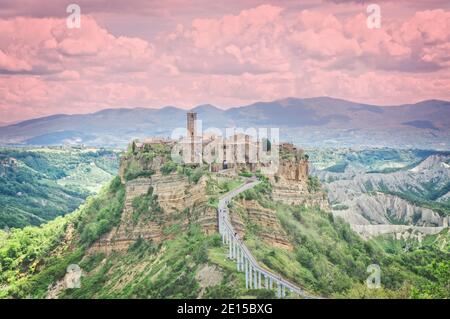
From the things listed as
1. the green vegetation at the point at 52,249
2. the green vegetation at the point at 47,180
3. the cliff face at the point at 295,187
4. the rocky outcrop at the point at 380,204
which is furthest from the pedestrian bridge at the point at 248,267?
the green vegetation at the point at 47,180

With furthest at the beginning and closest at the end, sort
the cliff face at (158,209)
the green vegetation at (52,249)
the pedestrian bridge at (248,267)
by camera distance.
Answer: the green vegetation at (52,249), the cliff face at (158,209), the pedestrian bridge at (248,267)

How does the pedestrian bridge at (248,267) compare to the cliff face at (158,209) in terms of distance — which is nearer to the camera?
the pedestrian bridge at (248,267)

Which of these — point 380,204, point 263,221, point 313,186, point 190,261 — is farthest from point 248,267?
point 380,204

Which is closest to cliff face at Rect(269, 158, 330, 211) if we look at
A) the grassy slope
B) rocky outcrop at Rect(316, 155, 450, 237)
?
the grassy slope

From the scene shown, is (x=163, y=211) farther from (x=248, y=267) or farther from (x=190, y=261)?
(x=248, y=267)

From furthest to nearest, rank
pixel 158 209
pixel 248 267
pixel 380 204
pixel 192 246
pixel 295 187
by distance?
pixel 380 204
pixel 295 187
pixel 158 209
pixel 192 246
pixel 248 267

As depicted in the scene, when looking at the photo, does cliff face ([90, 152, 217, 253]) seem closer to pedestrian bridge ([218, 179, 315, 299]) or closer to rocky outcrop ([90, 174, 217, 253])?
rocky outcrop ([90, 174, 217, 253])

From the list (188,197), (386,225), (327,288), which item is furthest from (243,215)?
(386,225)

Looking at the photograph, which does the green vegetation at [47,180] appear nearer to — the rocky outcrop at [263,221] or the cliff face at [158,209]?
the cliff face at [158,209]

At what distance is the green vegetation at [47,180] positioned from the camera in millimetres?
110000

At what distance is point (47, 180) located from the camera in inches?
5468

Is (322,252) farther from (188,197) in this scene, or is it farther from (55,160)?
(55,160)

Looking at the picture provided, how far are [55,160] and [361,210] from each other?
3255 inches

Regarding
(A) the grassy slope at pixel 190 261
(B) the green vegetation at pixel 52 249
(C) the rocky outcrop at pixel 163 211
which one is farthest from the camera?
(B) the green vegetation at pixel 52 249
